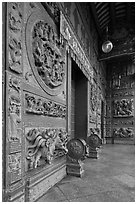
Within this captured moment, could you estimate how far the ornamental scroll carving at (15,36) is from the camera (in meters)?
1.71

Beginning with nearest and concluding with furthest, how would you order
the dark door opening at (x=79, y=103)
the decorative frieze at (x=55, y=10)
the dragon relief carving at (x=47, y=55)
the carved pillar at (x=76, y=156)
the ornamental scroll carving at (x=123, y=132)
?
1. the dragon relief carving at (x=47, y=55)
2. the decorative frieze at (x=55, y=10)
3. the carved pillar at (x=76, y=156)
4. the dark door opening at (x=79, y=103)
5. the ornamental scroll carving at (x=123, y=132)

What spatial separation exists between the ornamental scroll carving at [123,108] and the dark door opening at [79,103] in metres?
5.42

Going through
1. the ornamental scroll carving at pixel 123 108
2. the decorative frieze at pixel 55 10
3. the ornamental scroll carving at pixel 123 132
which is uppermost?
the decorative frieze at pixel 55 10

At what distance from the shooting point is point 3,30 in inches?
64.3

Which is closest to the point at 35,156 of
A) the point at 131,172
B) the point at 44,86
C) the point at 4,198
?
the point at 4,198

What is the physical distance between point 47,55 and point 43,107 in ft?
2.97

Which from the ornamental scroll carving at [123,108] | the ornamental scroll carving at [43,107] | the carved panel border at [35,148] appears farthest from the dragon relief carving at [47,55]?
the ornamental scroll carving at [123,108]

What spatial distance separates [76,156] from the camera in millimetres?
3104

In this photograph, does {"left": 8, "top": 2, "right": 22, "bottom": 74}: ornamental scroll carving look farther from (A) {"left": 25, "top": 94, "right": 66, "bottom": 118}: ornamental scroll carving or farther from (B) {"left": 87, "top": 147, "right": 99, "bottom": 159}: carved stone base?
(B) {"left": 87, "top": 147, "right": 99, "bottom": 159}: carved stone base

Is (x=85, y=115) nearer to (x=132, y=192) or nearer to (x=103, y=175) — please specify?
(x=103, y=175)

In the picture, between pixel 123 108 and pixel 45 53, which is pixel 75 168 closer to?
pixel 45 53

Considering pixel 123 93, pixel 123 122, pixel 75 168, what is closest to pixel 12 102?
pixel 75 168

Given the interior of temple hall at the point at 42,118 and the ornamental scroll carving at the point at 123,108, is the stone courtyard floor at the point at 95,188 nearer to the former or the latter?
the interior of temple hall at the point at 42,118

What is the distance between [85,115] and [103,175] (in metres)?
2.65
